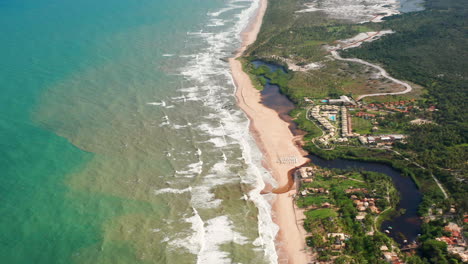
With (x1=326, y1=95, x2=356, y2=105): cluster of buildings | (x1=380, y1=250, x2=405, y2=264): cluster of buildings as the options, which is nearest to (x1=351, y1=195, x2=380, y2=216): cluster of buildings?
(x1=380, y1=250, x2=405, y2=264): cluster of buildings

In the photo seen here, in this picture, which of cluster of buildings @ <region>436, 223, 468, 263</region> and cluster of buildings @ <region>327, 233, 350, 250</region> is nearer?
cluster of buildings @ <region>436, 223, 468, 263</region>

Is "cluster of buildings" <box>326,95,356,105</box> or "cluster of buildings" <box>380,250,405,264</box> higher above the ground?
"cluster of buildings" <box>326,95,356,105</box>

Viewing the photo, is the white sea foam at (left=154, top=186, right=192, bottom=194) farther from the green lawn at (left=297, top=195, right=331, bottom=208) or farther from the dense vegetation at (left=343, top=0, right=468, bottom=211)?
the dense vegetation at (left=343, top=0, right=468, bottom=211)

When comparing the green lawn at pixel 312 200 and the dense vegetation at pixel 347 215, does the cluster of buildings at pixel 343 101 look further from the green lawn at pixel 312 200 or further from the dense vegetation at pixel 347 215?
the green lawn at pixel 312 200

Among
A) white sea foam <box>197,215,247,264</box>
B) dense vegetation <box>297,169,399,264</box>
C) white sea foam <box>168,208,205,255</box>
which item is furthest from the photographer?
white sea foam <box>168,208,205,255</box>

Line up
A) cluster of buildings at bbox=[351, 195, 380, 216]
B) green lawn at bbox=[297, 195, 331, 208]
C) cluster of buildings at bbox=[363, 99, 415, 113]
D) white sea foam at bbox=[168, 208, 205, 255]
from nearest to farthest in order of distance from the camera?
white sea foam at bbox=[168, 208, 205, 255]
cluster of buildings at bbox=[351, 195, 380, 216]
green lawn at bbox=[297, 195, 331, 208]
cluster of buildings at bbox=[363, 99, 415, 113]

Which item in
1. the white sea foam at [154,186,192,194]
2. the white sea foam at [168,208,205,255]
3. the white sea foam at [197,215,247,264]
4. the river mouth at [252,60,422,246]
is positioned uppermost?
the white sea foam at [154,186,192,194]

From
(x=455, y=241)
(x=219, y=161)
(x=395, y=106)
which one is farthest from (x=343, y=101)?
(x=455, y=241)

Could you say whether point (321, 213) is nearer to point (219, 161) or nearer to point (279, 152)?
point (279, 152)
